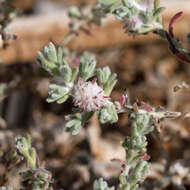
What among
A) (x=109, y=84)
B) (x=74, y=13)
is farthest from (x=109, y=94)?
(x=74, y=13)

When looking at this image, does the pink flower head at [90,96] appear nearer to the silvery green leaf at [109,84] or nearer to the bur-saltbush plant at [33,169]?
the silvery green leaf at [109,84]

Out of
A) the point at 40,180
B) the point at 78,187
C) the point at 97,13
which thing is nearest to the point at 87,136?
the point at 78,187

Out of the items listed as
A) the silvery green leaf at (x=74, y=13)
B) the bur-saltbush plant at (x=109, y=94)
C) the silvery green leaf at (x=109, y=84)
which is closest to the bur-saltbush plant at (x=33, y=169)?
the bur-saltbush plant at (x=109, y=94)

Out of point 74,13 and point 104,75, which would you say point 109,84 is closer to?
point 104,75

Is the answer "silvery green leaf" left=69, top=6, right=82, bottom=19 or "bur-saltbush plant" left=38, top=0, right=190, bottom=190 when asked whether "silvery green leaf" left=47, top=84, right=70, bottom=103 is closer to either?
"bur-saltbush plant" left=38, top=0, right=190, bottom=190

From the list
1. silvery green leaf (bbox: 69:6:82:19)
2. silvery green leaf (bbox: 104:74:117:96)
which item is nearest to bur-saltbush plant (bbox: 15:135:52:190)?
silvery green leaf (bbox: 104:74:117:96)

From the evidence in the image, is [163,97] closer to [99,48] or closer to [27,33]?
[99,48]

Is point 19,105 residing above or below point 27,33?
below
